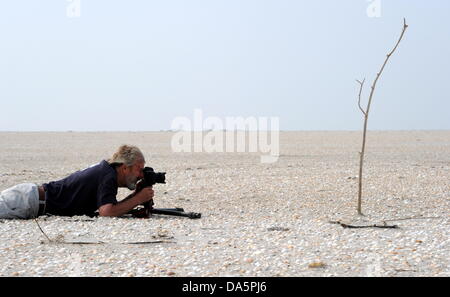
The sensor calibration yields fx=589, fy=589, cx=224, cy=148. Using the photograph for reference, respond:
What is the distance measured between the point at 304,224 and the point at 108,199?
8.00 ft

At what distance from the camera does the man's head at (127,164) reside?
283 inches

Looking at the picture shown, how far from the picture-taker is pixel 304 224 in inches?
288

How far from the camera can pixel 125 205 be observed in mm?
7336

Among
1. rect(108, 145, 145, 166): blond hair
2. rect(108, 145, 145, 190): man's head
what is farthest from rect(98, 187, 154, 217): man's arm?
rect(108, 145, 145, 166): blond hair

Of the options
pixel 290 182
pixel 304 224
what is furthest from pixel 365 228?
pixel 290 182

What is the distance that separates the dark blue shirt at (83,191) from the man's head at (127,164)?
0.10m

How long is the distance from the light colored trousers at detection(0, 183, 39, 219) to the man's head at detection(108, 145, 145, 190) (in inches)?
42.4

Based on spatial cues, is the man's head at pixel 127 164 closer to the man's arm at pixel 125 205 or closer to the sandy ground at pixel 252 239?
the man's arm at pixel 125 205

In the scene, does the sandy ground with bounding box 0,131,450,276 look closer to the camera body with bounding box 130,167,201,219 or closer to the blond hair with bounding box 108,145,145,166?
the camera body with bounding box 130,167,201,219

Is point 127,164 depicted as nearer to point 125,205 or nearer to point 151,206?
point 125,205

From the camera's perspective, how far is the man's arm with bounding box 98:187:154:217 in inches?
284

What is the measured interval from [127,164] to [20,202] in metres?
1.47
